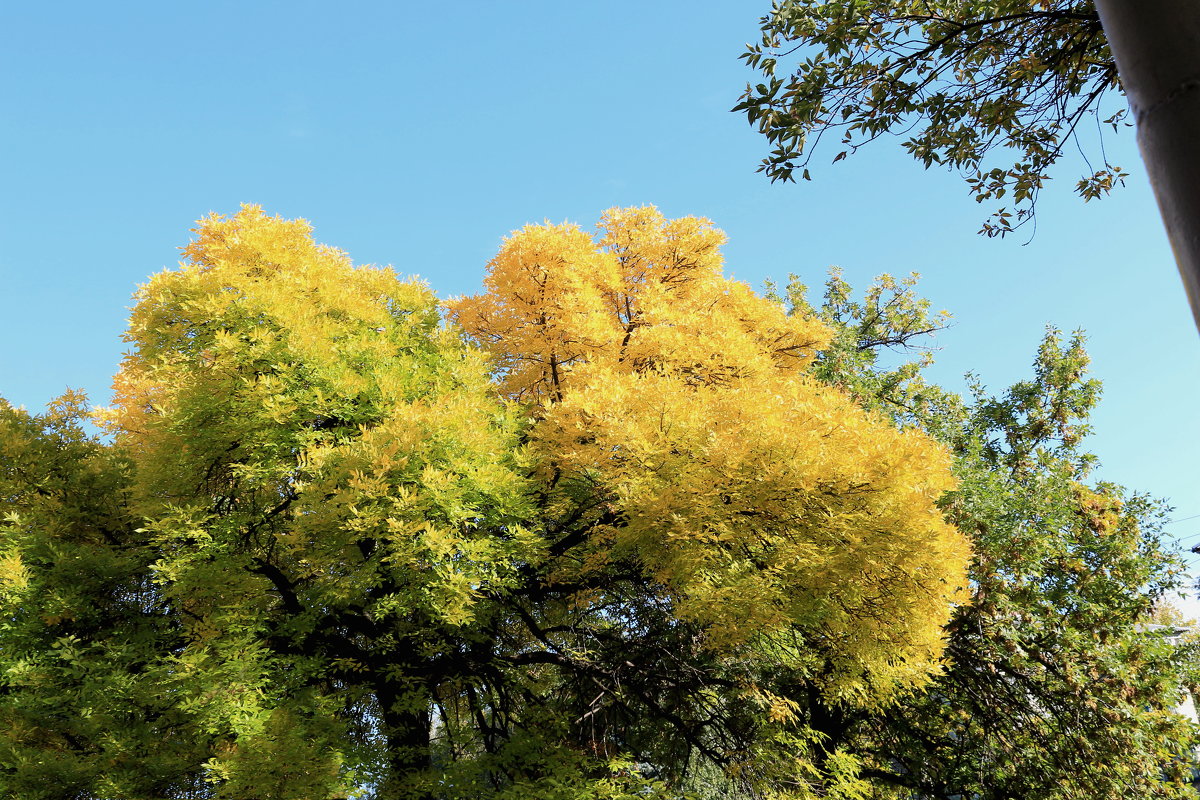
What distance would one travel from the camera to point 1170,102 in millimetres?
1144

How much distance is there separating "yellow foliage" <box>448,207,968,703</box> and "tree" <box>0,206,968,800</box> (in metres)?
0.05

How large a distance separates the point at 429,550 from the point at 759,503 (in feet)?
14.7

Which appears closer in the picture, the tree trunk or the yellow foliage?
the tree trunk

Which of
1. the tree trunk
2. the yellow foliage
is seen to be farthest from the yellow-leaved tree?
the tree trunk

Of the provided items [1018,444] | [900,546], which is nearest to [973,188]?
[900,546]

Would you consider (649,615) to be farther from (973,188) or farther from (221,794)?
(973,188)

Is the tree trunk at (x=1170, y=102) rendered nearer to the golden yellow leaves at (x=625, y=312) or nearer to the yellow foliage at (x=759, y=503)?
the yellow foliage at (x=759, y=503)

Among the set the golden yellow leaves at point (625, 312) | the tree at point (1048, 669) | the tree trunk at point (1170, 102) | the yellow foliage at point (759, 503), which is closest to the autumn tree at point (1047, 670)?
the tree at point (1048, 669)

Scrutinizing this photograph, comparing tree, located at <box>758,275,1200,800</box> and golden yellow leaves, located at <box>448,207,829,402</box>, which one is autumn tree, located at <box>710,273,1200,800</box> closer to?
tree, located at <box>758,275,1200,800</box>

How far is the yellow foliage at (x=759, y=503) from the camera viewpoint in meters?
10.7

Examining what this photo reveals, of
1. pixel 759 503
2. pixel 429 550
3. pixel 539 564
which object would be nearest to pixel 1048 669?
pixel 759 503

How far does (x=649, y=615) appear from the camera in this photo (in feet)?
45.2

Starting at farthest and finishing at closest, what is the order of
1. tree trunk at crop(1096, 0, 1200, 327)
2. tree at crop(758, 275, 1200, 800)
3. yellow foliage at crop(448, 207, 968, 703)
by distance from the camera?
tree at crop(758, 275, 1200, 800) → yellow foliage at crop(448, 207, 968, 703) → tree trunk at crop(1096, 0, 1200, 327)

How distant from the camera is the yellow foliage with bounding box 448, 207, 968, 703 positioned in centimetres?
1073
